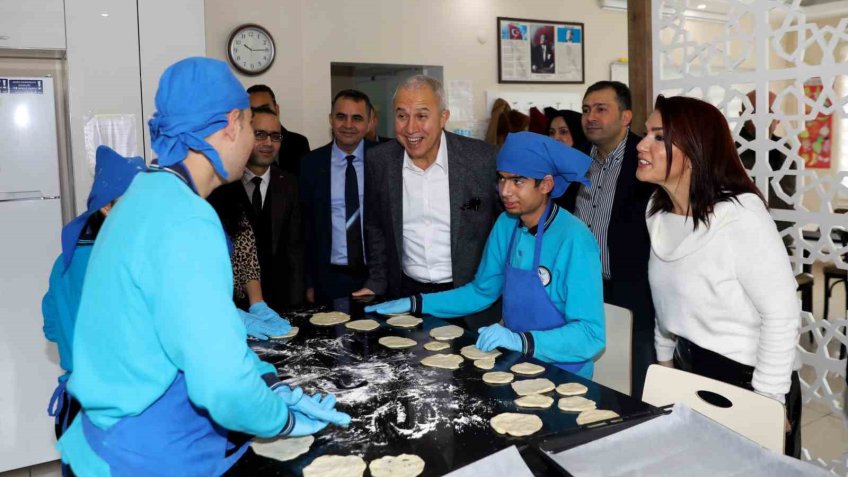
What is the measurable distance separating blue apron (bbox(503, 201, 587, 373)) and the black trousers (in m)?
0.36

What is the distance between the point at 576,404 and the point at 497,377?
10.1 inches

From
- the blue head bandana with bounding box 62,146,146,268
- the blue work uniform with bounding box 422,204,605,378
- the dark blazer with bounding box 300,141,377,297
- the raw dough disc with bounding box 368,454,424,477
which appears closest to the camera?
the raw dough disc with bounding box 368,454,424,477

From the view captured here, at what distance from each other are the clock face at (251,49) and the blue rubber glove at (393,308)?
3370mm

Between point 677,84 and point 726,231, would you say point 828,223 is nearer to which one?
point 677,84

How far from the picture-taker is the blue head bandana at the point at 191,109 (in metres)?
1.35

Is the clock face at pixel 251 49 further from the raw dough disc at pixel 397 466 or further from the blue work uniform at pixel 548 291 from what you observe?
the raw dough disc at pixel 397 466

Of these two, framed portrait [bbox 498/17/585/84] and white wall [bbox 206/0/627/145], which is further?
framed portrait [bbox 498/17/585/84]

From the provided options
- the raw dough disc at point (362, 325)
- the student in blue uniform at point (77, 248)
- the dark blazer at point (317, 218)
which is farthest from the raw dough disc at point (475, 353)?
the dark blazer at point (317, 218)

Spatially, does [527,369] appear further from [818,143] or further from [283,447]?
[818,143]

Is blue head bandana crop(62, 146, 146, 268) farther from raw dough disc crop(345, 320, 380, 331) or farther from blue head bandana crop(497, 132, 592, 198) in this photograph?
blue head bandana crop(497, 132, 592, 198)

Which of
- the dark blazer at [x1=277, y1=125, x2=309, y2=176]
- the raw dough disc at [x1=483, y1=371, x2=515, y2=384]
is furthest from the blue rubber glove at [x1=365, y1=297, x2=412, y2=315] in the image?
the dark blazer at [x1=277, y1=125, x2=309, y2=176]

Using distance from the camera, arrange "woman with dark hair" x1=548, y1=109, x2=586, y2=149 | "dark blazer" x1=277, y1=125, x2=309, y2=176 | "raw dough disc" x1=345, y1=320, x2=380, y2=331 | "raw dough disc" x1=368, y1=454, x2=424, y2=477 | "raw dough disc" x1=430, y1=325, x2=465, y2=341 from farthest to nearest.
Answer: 1. "dark blazer" x1=277, y1=125, x2=309, y2=176
2. "woman with dark hair" x1=548, y1=109, x2=586, y2=149
3. "raw dough disc" x1=345, y1=320, x2=380, y2=331
4. "raw dough disc" x1=430, y1=325, x2=465, y2=341
5. "raw dough disc" x1=368, y1=454, x2=424, y2=477

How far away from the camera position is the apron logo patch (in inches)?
89.5

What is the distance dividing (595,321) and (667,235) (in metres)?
0.39
